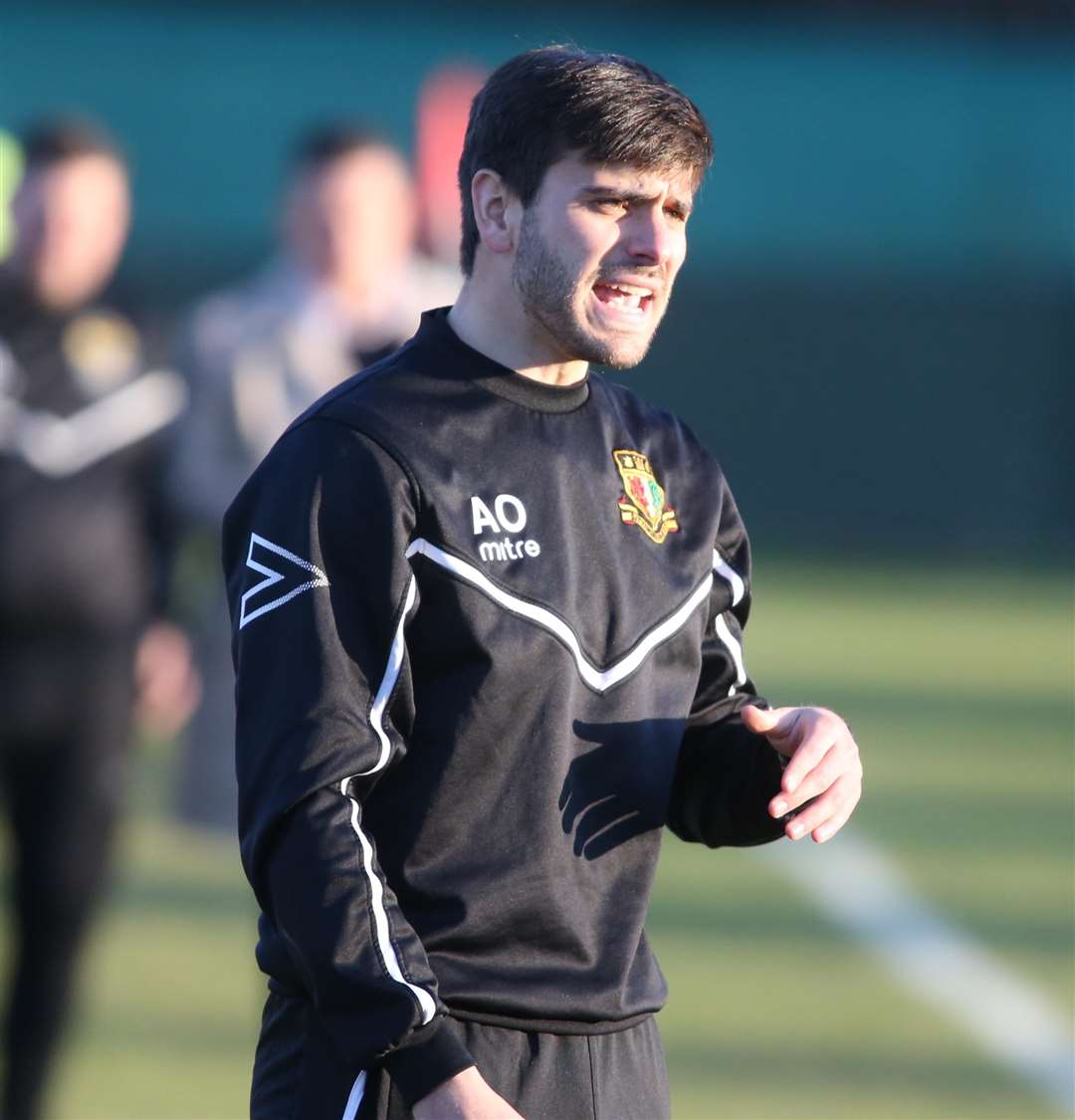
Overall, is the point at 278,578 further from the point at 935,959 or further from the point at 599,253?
the point at 935,959

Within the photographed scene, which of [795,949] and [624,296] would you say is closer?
[624,296]

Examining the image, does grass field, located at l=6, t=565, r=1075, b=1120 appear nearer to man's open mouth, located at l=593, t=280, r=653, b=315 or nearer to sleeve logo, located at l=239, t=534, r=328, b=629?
sleeve logo, located at l=239, t=534, r=328, b=629

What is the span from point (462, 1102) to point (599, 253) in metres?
1.10

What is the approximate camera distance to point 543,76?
9.68 ft

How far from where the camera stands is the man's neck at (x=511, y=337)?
3076mm

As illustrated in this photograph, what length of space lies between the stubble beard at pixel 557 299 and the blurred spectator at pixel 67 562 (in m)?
3.37

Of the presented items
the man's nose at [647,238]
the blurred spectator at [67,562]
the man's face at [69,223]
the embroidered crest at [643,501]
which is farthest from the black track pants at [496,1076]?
the man's face at [69,223]

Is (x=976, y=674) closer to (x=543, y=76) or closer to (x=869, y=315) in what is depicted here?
(x=869, y=315)

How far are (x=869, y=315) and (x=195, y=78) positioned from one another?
7534 millimetres

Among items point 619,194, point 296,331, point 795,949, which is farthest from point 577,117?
point 795,949

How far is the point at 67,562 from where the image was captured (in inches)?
245

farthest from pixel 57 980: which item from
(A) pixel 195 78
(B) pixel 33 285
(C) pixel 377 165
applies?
(A) pixel 195 78

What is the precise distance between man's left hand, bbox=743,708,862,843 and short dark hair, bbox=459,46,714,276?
748mm

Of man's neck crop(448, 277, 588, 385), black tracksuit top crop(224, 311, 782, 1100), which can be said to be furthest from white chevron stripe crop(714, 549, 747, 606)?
man's neck crop(448, 277, 588, 385)
